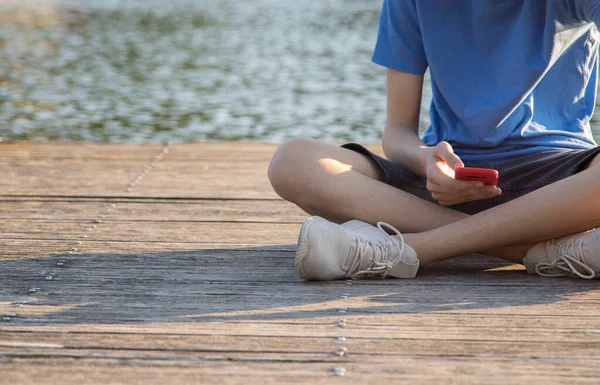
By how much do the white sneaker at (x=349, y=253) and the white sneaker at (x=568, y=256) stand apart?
0.30 meters

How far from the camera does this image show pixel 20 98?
9.30m

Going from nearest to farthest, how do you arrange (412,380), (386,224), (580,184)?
(412,380)
(580,184)
(386,224)

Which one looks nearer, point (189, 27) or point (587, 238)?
point (587, 238)

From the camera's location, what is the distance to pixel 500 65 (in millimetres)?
2273

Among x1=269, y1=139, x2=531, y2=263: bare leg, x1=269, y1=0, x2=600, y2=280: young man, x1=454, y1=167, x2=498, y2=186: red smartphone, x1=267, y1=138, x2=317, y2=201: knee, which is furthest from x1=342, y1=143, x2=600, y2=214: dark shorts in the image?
x1=267, y1=138, x2=317, y2=201: knee

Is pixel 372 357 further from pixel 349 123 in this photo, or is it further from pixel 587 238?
pixel 349 123

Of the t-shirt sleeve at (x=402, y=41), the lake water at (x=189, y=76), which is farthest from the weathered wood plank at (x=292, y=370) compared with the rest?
the lake water at (x=189, y=76)

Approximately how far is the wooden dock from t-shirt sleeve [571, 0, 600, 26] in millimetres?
625

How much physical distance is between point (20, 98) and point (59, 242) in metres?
7.20

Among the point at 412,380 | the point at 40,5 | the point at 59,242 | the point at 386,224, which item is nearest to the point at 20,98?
the point at 59,242

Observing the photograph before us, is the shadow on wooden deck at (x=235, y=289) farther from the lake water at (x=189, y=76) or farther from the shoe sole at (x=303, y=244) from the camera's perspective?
the lake water at (x=189, y=76)

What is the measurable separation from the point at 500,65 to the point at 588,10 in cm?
25

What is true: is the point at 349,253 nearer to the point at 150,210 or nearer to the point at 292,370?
the point at 292,370

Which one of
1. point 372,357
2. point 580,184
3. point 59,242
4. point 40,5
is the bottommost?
point 40,5
